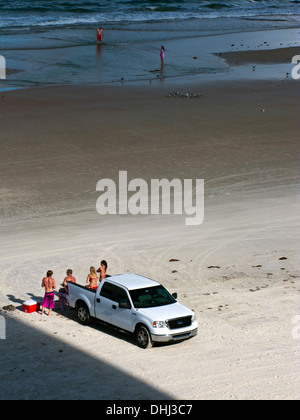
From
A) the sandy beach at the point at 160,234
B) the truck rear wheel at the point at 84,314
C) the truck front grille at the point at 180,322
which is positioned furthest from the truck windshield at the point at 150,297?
the truck rear wheel at the point at 84,314

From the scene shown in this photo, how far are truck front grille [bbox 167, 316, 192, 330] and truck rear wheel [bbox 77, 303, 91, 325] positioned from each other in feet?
7.36

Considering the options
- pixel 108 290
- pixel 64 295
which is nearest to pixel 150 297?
pixel 108 290

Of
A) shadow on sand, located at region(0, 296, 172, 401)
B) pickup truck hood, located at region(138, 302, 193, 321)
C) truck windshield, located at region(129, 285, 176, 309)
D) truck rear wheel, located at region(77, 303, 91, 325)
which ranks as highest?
truck windshield, located at region(129, 285, 176, 309)

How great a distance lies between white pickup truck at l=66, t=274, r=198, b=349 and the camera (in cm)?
1546

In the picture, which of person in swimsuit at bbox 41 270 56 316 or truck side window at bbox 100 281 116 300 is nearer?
truck side window at bbox 100 281 116 300

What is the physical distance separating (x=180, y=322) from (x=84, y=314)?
251 cm

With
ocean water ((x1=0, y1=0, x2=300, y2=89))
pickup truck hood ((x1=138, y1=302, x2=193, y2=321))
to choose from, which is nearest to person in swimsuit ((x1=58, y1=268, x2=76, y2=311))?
pickup truck hood ((x1=138, y1=302, x2=193, y2=321))

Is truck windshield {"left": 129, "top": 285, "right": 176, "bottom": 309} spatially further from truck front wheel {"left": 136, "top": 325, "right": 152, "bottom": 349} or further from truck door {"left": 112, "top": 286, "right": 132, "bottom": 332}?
truck front wheel {"left": 136, "top": 325, "right": 152, "bottom": 349}

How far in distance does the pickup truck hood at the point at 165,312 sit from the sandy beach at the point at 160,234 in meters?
0.69

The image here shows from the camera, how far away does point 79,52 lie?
5284 cm

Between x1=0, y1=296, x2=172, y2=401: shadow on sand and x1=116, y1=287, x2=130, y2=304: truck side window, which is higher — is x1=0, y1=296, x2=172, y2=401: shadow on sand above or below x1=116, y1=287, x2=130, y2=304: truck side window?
below
